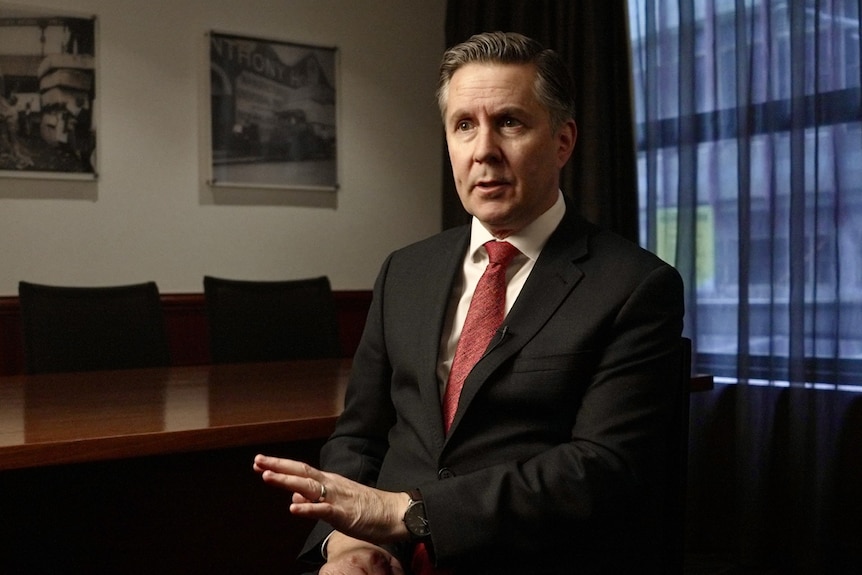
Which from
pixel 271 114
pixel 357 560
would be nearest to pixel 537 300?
pixel 357 560

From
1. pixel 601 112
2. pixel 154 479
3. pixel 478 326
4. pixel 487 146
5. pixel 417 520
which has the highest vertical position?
pixel 601 112

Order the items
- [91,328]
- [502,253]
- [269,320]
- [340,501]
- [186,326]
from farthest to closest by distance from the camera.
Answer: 1. [186,326]
2. [269,320]
3. [91,328]
4. [502,253]
5. [340,501]

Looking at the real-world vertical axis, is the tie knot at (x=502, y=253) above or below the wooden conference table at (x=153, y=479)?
above

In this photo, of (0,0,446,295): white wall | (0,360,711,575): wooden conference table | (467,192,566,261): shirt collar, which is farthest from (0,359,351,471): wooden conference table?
(0,0,446,295): white wall

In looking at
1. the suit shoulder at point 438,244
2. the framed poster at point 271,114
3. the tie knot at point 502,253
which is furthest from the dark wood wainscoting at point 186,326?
the tie knot at point 502,253

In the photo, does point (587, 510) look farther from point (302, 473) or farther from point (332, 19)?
point (332, 19)

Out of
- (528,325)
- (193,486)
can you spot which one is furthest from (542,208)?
(193,486)

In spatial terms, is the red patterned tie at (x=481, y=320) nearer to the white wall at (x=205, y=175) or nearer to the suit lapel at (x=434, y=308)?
the suit lapel at (x=434, y=308)

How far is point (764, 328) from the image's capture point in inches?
135

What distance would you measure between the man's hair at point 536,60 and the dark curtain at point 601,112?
2465 millimetres

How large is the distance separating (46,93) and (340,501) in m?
3.26

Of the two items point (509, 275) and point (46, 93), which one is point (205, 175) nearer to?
point (46, 93)

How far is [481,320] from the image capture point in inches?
58.1

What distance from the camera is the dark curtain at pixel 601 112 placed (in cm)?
392
